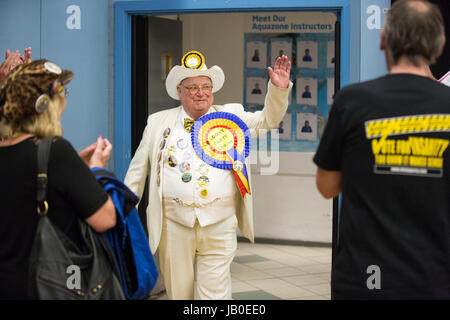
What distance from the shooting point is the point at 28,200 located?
2330 millimetres

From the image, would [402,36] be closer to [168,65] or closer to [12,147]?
[12,147]

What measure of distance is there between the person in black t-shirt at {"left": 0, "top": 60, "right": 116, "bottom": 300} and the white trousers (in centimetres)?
176

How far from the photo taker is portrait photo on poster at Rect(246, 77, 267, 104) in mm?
7730

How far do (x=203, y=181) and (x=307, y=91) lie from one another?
3769mm

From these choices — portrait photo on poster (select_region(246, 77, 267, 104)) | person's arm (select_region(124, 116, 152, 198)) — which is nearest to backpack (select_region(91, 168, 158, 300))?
person's arm (select_region(124, 116, 152, 198))

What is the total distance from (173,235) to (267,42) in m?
4.01

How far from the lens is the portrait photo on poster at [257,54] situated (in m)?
7.70

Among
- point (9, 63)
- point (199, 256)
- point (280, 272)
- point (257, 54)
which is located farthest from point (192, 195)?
point (257, 54)

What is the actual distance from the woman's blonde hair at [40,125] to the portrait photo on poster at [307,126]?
5.33 metres

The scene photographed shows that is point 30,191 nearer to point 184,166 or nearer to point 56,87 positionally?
point 56,87

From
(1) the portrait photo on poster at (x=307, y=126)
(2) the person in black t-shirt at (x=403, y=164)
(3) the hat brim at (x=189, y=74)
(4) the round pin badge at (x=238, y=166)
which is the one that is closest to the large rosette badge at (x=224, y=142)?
(4) the round pin badge at (x=238, y=166)

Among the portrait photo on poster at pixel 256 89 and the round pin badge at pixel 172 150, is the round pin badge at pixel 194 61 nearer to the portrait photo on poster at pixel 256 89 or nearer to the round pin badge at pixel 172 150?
the round pin badge at pixel 172 150

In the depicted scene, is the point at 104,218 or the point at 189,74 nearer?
the point at 104,218
